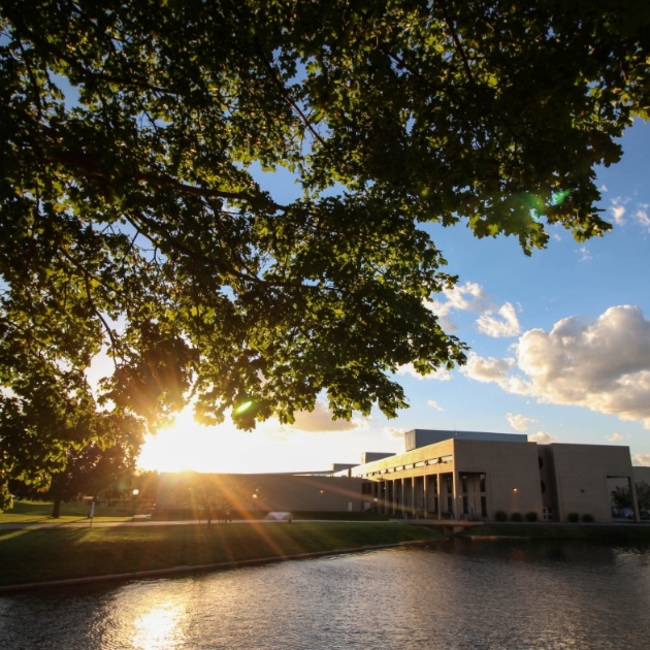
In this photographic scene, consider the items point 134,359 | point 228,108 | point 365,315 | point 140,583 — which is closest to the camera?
point 365,315

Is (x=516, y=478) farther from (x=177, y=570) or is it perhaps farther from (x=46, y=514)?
(x=46, y=514)

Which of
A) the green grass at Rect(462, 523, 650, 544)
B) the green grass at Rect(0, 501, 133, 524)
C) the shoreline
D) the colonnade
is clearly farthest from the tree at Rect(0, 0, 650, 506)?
the colonnade

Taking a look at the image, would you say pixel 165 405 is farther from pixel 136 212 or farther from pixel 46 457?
pixel 136 212

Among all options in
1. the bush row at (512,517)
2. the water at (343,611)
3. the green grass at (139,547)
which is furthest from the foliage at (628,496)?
the water at (343,611)

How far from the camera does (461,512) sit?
61.5 metres

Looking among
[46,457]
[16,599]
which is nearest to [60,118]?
[46,457]

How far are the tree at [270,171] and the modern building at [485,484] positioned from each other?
47583mm

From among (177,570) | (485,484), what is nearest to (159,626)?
(177,570)

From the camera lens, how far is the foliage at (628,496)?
8112 centimetres

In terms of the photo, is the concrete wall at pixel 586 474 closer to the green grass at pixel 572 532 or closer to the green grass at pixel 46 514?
the green grass at pixel 572 532

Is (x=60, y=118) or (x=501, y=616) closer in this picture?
(x=60, y=118)

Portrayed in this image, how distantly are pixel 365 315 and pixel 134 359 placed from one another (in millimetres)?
5843

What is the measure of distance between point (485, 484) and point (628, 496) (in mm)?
32512

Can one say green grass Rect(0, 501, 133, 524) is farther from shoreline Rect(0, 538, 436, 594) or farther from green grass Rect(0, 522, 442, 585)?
shoreline Rect(0, 538, 436, 594)
